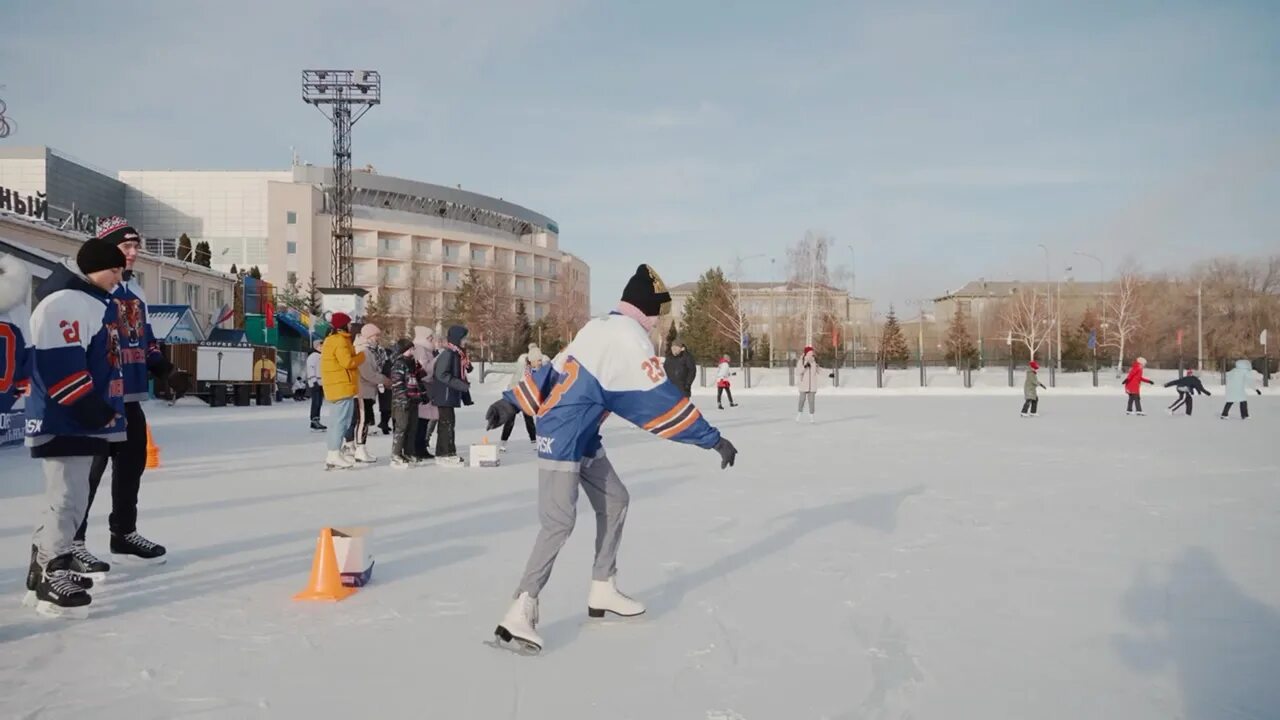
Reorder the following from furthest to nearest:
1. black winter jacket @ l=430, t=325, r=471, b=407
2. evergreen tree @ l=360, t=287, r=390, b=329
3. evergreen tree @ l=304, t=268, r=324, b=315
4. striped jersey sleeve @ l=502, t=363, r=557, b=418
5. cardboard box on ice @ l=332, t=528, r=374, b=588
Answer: evergreen tree @ l=360, t=287, r=390, b=329 < evergreen tree @ l=304, t=268, r=324, b=315 < black winter jacket @ l=430, t=325, r=471, b=407 < cardboard box on ice @ l=332, t=528, r=374, b=588 < striped jersey sleeve @ l=502, t=363, r=557, b=418

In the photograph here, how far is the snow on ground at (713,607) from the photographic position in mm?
3430

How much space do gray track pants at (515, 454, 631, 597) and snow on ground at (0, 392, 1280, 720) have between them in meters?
0.34

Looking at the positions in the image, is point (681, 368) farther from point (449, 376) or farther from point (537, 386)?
point (537, 386)

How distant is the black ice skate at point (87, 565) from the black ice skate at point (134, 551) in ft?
1.22

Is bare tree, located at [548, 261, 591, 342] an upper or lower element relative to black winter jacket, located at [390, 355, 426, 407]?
upper

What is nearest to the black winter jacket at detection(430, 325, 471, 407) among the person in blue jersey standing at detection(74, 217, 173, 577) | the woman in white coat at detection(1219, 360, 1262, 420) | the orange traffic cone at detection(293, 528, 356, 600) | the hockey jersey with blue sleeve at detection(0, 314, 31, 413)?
the hockey jersey with blue sleeve at detection(0, 314, 31, 413)

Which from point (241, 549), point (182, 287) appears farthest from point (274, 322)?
point (241, 549)

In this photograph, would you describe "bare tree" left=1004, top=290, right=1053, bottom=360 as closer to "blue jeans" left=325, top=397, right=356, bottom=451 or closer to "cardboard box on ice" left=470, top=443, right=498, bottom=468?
"cardboard box on ice" left=470, top=443, right=498, bottom=468

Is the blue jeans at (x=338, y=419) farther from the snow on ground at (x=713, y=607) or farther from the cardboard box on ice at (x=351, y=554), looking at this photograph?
the cardboard box on ice at (x=351, y=554)

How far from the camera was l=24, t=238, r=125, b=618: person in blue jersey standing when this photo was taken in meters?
4.41

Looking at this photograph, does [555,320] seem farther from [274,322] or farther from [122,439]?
[122,439]

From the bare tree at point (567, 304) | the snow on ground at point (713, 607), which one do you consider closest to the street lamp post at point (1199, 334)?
the bare tree at point (567, 304)

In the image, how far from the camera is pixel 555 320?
3066 inches

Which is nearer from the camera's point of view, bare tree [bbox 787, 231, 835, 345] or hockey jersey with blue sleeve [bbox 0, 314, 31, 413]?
hockey jersey with blue sleeve [bbox 0, 314, 31, 413]
